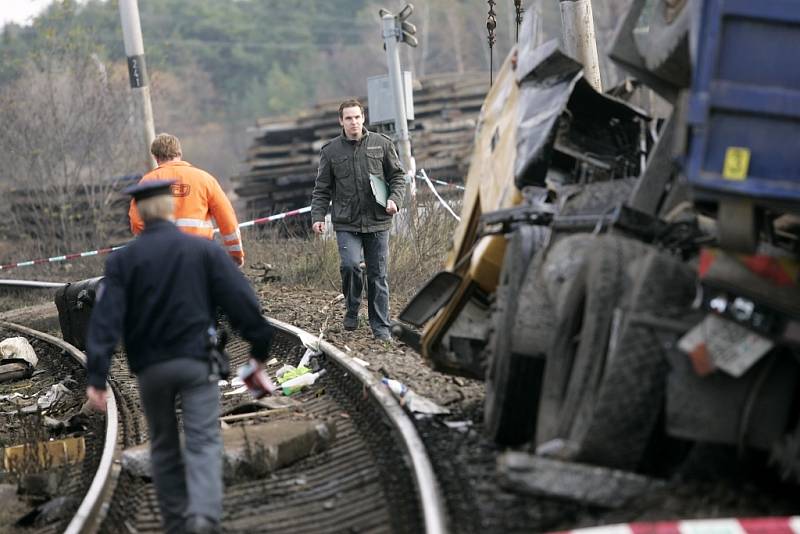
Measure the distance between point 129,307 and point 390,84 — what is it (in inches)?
434

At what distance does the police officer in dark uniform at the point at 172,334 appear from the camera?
5.84 meters

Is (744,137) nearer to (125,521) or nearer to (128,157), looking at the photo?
(125,521)

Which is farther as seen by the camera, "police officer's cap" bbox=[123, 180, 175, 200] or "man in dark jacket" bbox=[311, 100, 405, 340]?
"man in dark jacket" bbox=[311, 100, 405, 340]

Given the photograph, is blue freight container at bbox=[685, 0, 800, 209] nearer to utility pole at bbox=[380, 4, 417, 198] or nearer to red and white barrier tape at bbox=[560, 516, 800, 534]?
red and white barrier tape at bbox=[560, 516, 800, 534]

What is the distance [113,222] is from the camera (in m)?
25.0

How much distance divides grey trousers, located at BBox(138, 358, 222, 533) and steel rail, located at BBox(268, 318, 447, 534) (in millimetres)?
1087

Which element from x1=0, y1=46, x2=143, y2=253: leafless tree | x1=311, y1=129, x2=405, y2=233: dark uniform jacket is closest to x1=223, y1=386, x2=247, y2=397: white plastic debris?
x1=311, y1=129, x2=405, y2=233: dark uniform jacket

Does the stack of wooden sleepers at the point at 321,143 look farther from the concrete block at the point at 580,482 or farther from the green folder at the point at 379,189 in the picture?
the concrete block at the point at 580,482

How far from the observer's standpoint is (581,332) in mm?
6008

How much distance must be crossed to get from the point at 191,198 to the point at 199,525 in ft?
13.2

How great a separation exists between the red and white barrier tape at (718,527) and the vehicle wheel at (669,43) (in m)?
2.43

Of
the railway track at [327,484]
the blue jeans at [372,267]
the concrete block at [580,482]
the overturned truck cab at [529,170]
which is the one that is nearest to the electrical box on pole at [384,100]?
the blue jeans at [372,267]

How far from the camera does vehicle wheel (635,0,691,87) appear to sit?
598cm

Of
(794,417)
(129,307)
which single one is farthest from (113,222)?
(794,417)
